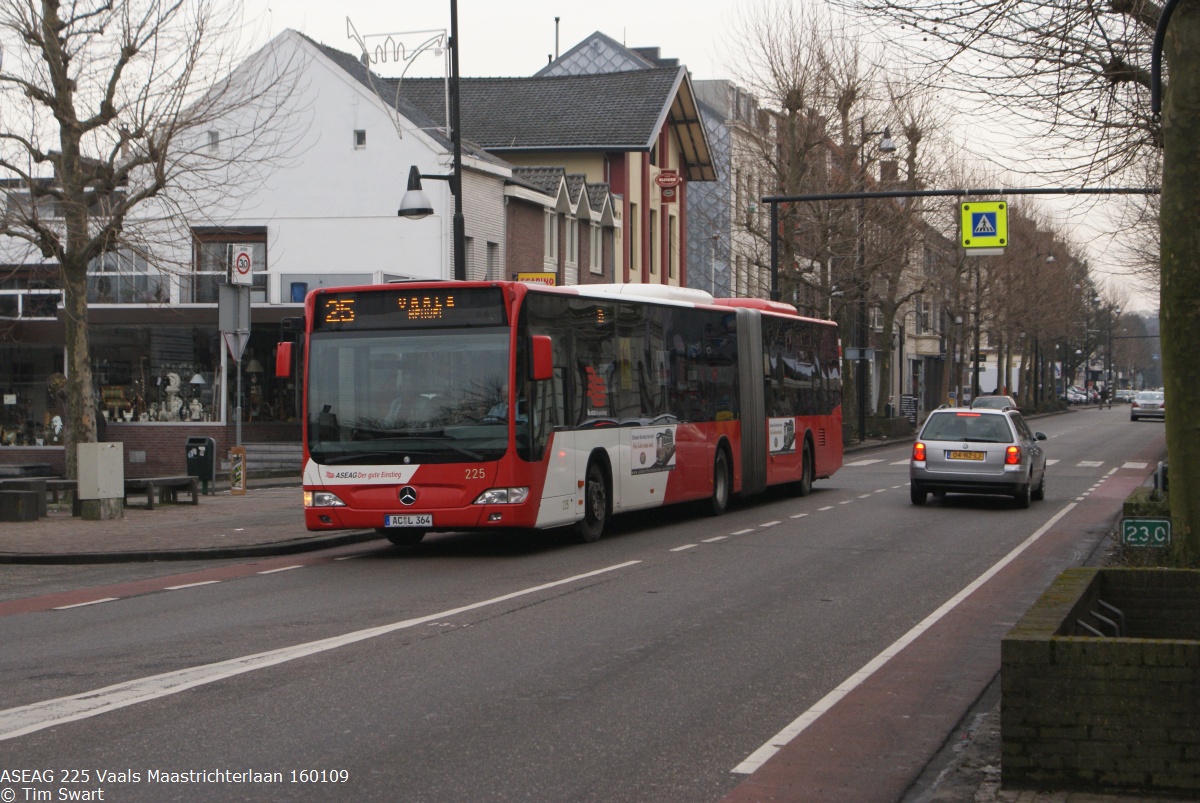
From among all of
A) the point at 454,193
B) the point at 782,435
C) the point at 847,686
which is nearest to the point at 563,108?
the point at 782,435

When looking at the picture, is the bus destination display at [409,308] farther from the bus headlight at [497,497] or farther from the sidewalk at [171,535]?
the sidewalk at [171,535]

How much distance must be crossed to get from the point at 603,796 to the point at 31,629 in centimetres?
659

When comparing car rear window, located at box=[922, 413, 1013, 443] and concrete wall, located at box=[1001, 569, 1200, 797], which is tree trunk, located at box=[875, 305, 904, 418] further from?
concrete wall, located at box=[1001, 569, 1200, 797]

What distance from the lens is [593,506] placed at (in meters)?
17.9

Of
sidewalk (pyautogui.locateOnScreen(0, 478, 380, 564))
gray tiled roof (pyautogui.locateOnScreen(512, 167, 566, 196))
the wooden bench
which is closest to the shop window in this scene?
the wooden bench

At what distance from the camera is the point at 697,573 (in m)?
14.4

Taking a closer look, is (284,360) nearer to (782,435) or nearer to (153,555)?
(153,555)

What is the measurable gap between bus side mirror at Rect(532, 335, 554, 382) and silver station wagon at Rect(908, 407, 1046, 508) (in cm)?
929

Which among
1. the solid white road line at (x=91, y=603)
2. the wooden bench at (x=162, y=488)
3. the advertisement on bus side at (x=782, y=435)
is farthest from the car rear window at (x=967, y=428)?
the solid white road line at (x=91, y=603)

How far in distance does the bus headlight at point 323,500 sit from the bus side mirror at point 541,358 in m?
2.54

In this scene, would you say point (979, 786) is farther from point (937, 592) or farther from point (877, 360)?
point (877, 360)

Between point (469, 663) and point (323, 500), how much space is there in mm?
7200

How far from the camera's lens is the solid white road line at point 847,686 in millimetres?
6906

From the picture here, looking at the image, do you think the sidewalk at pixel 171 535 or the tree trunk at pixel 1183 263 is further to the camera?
the sidewalk at pixel 171 535
